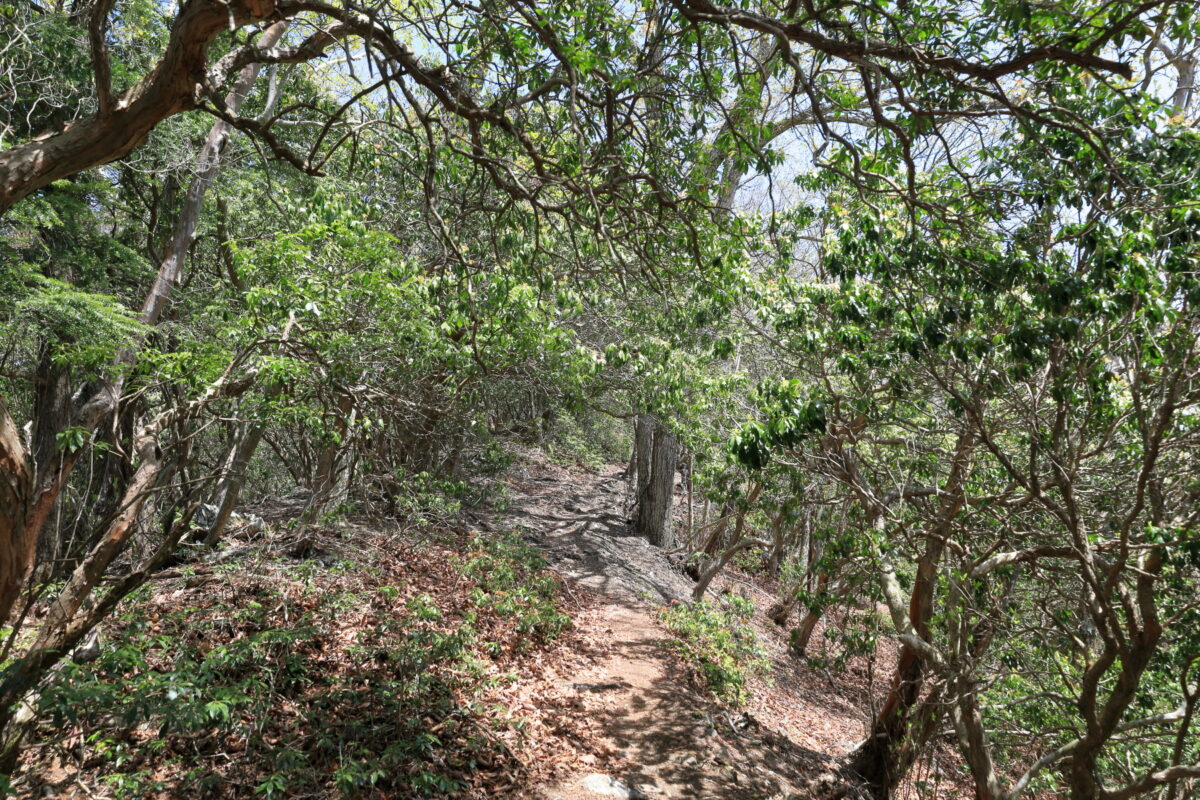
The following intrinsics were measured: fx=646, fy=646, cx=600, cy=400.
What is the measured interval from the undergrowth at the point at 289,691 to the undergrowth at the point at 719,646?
91.0 inches

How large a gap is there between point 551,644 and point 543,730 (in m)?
1.90

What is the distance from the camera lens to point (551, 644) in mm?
7676

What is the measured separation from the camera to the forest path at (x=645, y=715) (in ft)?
18.0

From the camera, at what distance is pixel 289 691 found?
16.5ft

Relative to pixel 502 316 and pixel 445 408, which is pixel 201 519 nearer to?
pixel 445 408

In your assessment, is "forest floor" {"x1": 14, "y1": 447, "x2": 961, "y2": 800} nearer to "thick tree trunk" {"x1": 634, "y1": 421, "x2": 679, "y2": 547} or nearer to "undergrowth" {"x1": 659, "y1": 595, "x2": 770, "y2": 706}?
"undergrowth" {"x1": 659, "y1": 595, "x2": 770, "y2": 706}

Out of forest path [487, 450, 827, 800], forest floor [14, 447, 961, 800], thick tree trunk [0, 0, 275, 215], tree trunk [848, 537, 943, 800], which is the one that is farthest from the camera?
tree trunk [848, 537, 943, 800]

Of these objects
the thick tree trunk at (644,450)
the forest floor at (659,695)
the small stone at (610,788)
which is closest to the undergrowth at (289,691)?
the small stone at (610,788)

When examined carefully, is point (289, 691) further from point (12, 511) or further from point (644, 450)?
point (644, 450)

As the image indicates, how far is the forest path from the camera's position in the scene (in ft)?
18.0

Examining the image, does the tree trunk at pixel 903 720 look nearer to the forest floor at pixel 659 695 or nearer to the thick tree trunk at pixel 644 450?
the forest floor at pixel 659 695

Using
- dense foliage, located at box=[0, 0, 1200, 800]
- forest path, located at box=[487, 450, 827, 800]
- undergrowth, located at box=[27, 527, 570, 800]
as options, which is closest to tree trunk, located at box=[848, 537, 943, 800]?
dense foliage, located at box=[0, 0, 1200, 800]

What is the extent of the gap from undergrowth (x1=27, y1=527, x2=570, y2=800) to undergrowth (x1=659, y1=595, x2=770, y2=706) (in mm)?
2312

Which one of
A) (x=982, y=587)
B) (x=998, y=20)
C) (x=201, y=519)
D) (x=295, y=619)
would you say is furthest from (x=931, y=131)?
(x=201, y=519)
